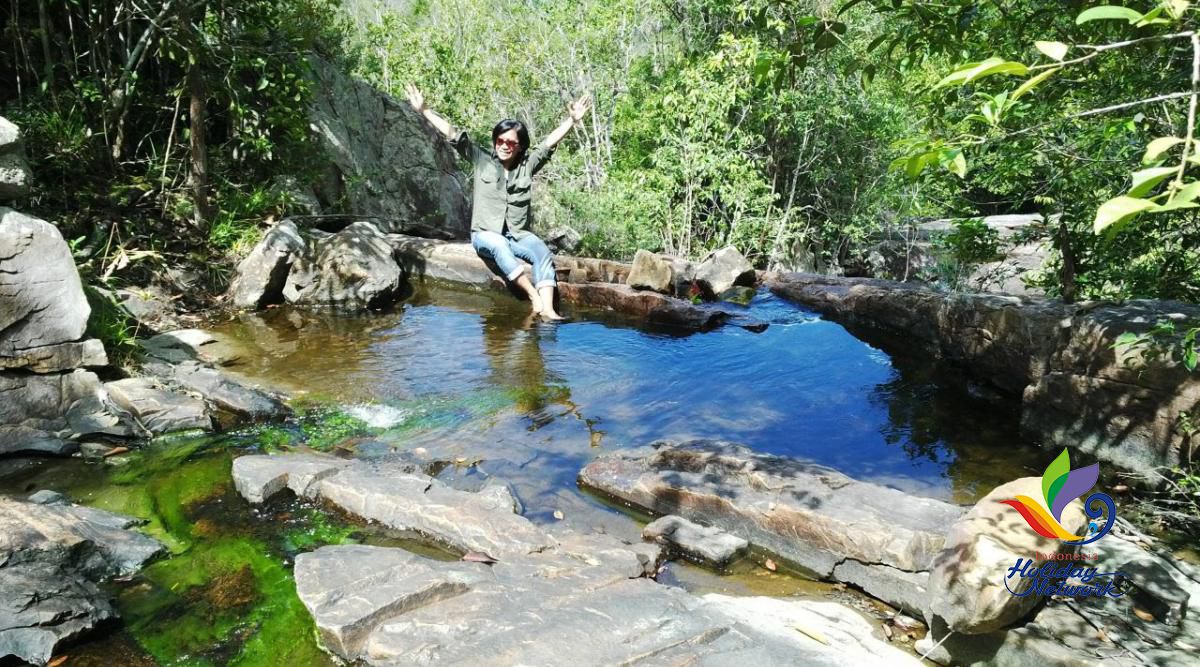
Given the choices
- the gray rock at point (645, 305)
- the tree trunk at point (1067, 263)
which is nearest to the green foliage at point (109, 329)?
the gray rock at point (645, 305)

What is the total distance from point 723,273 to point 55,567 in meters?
8.54

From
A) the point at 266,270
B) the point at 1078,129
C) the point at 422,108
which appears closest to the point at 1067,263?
the point at 1078,129

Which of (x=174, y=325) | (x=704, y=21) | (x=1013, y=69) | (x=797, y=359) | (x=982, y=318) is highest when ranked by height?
(x=704, y=21)

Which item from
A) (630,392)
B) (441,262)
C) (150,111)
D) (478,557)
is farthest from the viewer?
(441,262)

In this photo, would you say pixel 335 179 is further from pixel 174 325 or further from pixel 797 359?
pixel 797 359

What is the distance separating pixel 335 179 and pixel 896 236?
507 inches

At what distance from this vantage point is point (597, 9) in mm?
16047

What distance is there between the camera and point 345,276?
28.9 feet

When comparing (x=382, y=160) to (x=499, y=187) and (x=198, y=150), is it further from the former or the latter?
(x=499, y=187)

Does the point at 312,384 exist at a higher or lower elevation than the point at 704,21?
lower

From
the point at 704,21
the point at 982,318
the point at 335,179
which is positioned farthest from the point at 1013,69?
the point at 704,21

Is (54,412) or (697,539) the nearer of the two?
(697,539)

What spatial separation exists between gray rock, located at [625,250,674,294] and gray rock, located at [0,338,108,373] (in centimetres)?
626

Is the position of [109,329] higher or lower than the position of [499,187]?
lower
